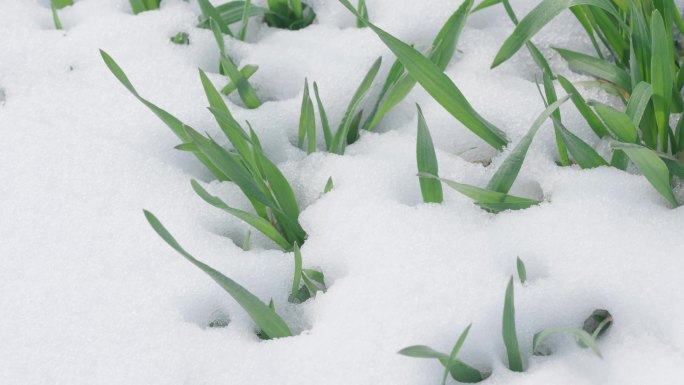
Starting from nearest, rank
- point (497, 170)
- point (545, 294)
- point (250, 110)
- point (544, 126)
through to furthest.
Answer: point (545, 294)
point (497, 170)
point (544, 126)
point (250, 110)

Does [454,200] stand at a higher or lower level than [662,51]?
lower

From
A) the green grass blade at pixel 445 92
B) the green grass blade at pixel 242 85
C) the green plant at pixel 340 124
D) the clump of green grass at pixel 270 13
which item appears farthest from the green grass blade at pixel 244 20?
the green grass blade at pixel 445 92

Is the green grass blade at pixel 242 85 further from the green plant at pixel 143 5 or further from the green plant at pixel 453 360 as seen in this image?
the green plant at pixel 453 360

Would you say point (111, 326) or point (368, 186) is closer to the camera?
point (111, 326)

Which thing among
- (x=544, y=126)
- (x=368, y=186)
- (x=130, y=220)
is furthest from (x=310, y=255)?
(x=544, y=126)

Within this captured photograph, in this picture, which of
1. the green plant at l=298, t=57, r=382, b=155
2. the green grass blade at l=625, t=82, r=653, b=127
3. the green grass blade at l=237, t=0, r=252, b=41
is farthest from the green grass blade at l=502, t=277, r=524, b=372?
the green grass blade at l=237, t=0, r=252, b=41

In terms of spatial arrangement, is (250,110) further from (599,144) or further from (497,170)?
(599,144)

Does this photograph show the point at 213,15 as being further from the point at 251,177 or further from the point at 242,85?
the point at 251,177
